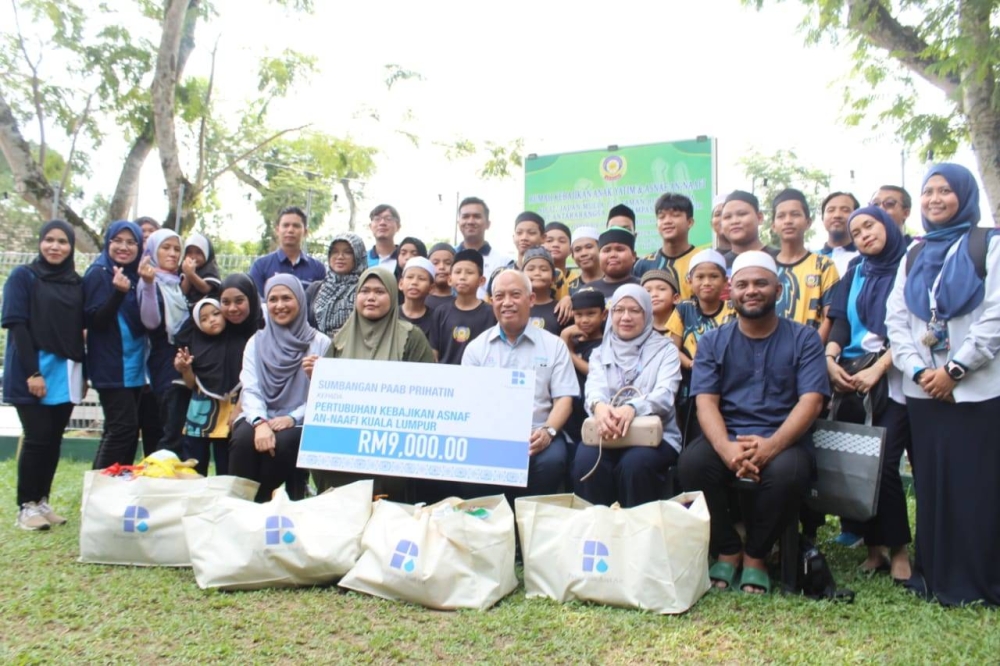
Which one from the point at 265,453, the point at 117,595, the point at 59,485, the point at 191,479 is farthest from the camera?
the point at 59,485

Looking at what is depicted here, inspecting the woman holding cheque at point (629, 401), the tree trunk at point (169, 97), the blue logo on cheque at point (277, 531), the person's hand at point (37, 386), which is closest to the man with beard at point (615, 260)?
the woman holding cheque at point (629, 401)

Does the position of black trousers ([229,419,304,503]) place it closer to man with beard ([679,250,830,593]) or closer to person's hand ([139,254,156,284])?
person's hand ([139,254,156,284])

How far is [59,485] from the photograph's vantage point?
7223 mm

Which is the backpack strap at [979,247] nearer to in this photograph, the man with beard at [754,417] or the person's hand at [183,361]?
the man with beard at [754,417]

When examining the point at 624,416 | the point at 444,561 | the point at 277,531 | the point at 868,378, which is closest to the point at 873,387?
the point at 868,378

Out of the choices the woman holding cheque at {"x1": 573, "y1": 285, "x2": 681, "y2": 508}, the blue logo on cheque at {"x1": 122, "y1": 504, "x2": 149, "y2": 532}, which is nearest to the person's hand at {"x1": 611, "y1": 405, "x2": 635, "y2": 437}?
the woman holding cheque at {"x1": 573, "y1": 285, "x2": 681, "y2": 508}

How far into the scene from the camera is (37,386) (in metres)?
5.29

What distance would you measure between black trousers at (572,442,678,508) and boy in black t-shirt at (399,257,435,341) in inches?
67.9

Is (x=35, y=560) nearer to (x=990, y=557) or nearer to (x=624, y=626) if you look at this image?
(x=624, y=626)

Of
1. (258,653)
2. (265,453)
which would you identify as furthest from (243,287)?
(258,653)

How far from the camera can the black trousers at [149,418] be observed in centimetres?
606

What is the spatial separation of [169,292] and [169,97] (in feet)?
24.5

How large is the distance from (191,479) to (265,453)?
519mm

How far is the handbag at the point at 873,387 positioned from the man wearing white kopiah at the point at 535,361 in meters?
1.61
